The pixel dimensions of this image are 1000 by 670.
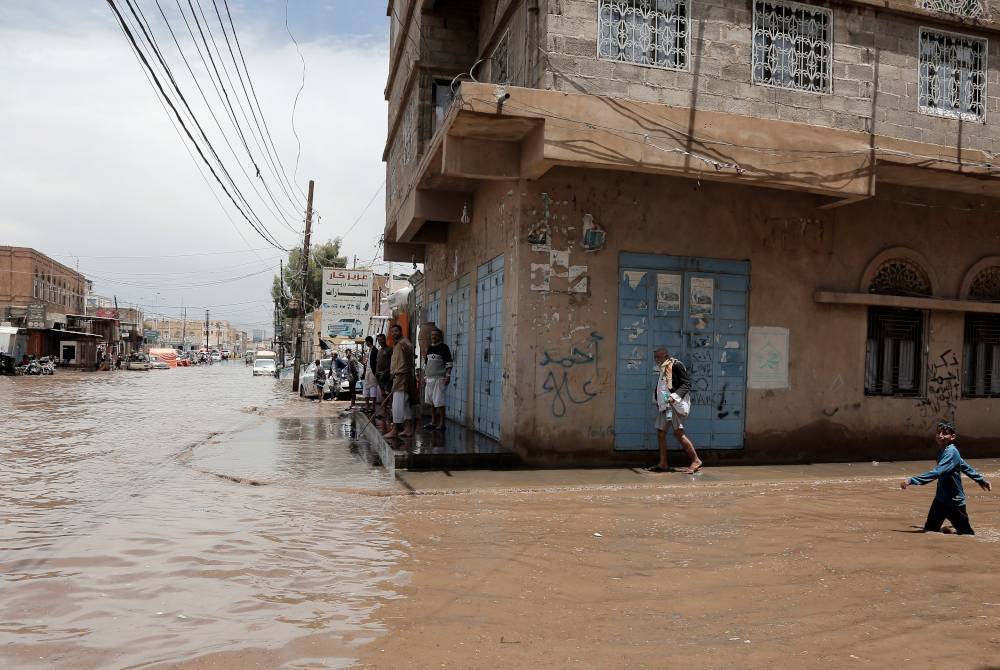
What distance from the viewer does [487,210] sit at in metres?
12.4

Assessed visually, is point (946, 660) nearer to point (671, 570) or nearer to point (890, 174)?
point (671, 570)

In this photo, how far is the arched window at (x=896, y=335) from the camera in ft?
40.2

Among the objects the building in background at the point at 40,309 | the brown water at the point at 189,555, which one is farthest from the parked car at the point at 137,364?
the brown water at the point at 189,555

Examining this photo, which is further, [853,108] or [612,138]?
[853,108]

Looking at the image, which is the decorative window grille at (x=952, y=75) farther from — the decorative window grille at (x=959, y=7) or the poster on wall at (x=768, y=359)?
the poster on wall at (x=768, y=359)

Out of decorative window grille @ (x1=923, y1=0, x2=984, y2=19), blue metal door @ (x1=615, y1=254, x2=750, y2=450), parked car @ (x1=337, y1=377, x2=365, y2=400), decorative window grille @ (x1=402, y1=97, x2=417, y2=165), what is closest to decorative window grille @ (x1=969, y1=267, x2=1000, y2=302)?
decorative window grille @ (x1=923, y1=0, x2=984, y2=19)

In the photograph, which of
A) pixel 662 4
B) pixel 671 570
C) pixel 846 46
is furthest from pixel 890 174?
pixel 671 570

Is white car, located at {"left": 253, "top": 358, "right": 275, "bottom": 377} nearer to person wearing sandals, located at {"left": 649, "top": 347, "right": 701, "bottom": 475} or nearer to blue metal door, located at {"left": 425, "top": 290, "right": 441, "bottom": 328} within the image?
blue metal door, located at {"left": 425, "top": 290, "right": 441, "bottom": 328}

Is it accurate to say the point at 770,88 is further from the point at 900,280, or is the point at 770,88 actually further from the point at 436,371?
the point at 436,371

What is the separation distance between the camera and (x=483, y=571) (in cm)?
566

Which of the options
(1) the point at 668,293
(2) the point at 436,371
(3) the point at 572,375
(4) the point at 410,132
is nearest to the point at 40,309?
(4) the point at 410,132

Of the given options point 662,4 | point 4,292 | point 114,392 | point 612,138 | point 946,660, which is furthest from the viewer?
point 4,292

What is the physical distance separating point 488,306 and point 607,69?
406cm

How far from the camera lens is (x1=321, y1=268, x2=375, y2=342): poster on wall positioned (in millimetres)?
29859
